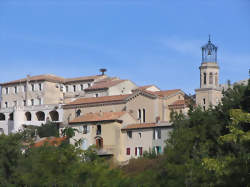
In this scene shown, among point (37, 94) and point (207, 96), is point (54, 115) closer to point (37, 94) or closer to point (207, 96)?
point (37, 94)

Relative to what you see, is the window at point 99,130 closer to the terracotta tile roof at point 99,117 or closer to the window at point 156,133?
the terracotta tile roof at point 99,117

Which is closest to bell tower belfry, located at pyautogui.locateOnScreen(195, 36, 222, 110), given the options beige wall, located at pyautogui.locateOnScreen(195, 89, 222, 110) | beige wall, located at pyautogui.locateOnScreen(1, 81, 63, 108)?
beige wall, located at pyautogui.locateOnScreen(195, 89, 222, 110)

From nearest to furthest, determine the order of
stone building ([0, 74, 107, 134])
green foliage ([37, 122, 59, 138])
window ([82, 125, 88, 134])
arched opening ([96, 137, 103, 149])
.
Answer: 1. arched opening ([96, 137, 103, 149])
2. window ([82, 125, 88, 134])
3. green foliage ([37, 122, 59, 138])
4. stone building ([0, 74, 107, 134])

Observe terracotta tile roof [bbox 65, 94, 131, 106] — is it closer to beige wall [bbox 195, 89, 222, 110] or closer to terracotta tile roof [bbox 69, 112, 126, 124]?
terracotta tile roof [bbox 69, 112, 126, 124]

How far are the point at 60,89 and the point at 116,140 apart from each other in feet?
123

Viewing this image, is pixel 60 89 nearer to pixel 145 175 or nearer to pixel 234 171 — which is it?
pixel 145 175

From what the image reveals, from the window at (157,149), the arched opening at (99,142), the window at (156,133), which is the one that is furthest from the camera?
the arched opening at (99,142)

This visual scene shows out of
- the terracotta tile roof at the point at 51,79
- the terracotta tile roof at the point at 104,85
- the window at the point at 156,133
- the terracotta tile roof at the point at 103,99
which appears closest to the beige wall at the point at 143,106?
the terracotta tile roof at the point at 103,99

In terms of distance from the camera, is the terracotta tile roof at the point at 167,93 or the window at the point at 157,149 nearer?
the window at the point at 157,149

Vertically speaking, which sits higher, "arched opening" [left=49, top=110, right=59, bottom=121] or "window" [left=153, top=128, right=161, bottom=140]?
"arched opening" [left=49, top=110, right=59, bottom=121]

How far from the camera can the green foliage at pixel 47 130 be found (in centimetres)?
9231

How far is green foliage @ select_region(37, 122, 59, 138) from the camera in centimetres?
9231

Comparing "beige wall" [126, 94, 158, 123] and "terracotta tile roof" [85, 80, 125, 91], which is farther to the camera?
"terracotta tile roof" [85, 80, 125, 91]

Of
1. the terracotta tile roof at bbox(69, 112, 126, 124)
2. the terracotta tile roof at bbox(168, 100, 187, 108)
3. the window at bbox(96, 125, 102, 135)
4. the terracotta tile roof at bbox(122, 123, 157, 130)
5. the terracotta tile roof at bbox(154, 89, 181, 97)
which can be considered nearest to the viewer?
the terracotta tile roof at bbox(122, 123, 157, 130)
